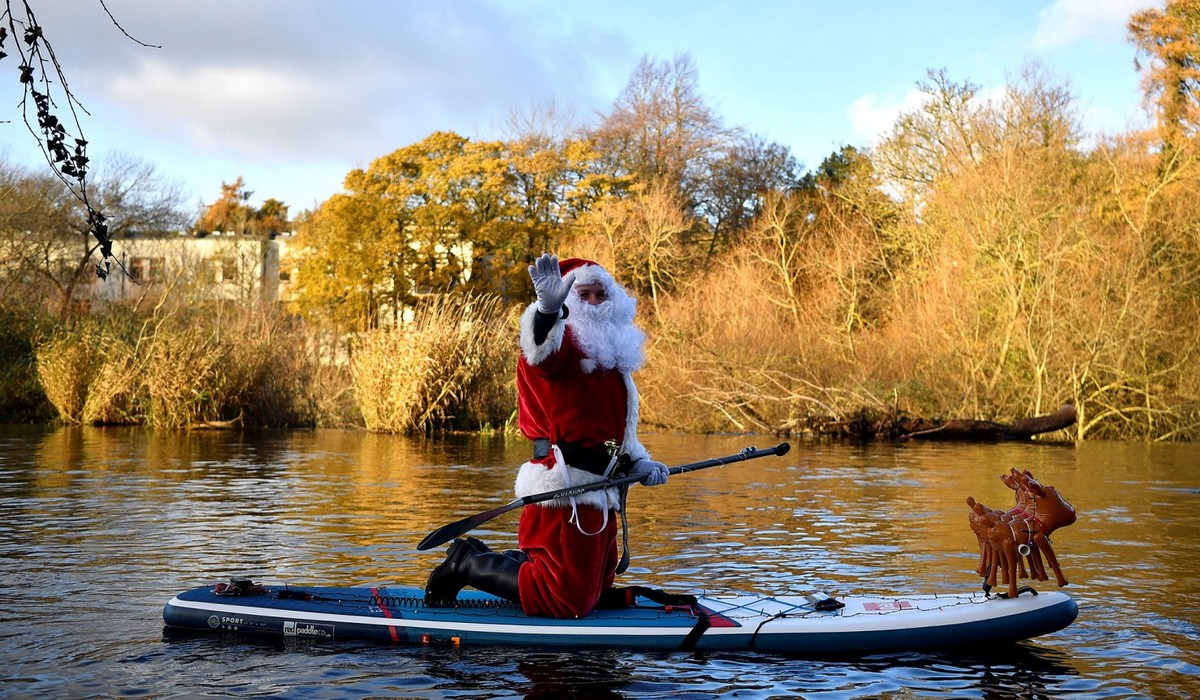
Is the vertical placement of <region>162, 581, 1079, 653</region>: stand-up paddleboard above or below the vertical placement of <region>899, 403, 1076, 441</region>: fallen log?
below

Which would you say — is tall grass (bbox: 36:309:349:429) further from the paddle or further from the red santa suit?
the red santa suit

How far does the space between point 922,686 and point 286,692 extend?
8.69ft

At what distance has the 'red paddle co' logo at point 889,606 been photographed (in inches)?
241

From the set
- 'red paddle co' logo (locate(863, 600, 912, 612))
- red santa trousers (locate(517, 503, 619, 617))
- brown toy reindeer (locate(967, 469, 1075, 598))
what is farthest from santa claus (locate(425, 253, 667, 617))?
brown toy reindeer (locate(967, 469, 1075, 598))

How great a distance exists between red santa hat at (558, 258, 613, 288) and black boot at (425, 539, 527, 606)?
135cm

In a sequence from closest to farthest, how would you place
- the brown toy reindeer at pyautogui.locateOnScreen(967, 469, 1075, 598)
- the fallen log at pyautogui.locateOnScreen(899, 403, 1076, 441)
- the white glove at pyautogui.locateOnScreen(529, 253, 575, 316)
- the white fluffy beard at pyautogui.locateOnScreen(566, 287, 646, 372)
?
the white glove at pyautogui.locateOnScreen(529, 253, 575, 316)
the brown toy reindeer at pyautogui.locateOnScreen(967, 469, 1075, 598)
the white fluffy beard at pyautogui.locateOnScreen(566, 287, 646, 372)
the fallen log at pyautogui.locateOnScreen(899, 403, 1076, 441)

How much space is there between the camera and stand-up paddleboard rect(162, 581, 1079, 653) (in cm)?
A: 592

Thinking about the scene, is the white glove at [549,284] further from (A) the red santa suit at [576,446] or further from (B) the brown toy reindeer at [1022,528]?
(B) the brown toy reindeer at [1022,528]

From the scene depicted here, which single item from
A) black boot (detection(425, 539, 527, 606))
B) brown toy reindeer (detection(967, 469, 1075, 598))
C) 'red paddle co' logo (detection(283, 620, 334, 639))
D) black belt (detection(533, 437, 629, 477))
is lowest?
'red paddle co' logo (detection(283, 620, 334, 639))

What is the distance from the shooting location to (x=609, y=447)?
6.05 meters

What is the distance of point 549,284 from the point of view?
564 centimetres

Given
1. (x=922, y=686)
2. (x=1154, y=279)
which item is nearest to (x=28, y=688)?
(x=922, y=686)

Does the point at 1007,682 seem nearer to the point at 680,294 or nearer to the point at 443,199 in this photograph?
the point at 680,294

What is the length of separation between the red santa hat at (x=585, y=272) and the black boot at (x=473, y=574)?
4.42ft
